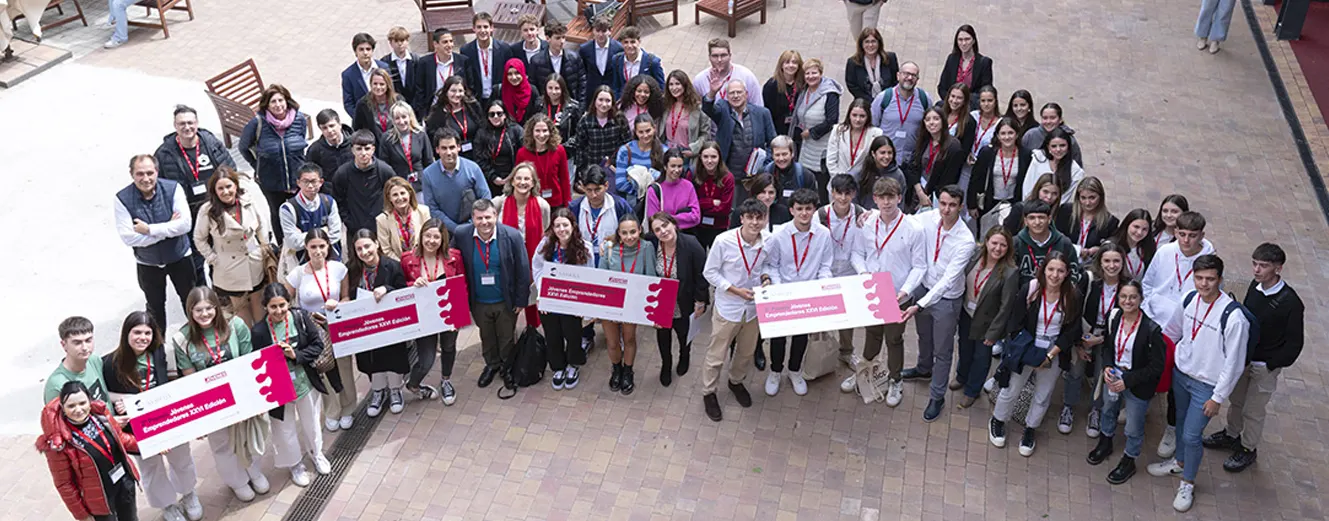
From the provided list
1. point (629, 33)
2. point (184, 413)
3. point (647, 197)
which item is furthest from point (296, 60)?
point (184, 413)

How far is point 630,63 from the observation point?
1121 centimetres

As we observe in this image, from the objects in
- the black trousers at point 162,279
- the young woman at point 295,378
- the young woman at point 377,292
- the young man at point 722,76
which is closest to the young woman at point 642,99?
the young man at point 722,76

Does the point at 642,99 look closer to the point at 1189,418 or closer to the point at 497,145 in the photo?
the point at 497,145

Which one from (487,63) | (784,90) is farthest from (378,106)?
(784,90)

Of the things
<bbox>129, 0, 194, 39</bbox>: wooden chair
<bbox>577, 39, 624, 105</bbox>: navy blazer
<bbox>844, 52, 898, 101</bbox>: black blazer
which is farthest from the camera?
<bbox>129, 0, 194, 39</bbox>: wooden chair

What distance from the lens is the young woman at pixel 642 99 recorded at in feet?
33.1

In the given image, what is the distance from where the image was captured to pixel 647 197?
9164mm

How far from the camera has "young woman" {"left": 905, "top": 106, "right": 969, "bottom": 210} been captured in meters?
9.69

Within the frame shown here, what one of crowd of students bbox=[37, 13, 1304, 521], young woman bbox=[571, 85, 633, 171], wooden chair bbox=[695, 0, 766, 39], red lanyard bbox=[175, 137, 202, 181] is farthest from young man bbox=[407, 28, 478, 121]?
wooden chair bbox=[695, 0, 766, 39]

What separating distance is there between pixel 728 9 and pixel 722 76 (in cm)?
522

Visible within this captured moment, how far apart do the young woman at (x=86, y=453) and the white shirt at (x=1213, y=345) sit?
6512mm

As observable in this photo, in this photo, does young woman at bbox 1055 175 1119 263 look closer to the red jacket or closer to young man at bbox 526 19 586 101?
young man at bbox 526 19 586 101

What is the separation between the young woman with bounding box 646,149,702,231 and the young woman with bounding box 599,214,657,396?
35 centimetres

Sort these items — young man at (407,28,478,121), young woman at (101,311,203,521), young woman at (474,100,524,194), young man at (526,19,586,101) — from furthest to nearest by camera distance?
young man at (526,19,586,101), young man at (407,28,478,121), young woman at (474,100,524,194), young woman at (101,311,203,521)
